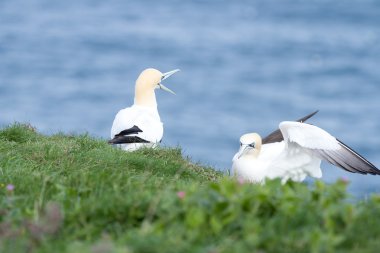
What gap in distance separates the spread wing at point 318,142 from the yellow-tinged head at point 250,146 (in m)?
0.58

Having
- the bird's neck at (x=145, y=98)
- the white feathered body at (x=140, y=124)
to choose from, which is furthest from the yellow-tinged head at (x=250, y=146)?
the bird's neck at (x=145, y=98)

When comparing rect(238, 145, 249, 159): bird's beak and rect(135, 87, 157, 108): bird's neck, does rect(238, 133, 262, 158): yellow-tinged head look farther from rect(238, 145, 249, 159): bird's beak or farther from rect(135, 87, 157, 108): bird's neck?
rect(135, 87, 157, 108): bird's neck

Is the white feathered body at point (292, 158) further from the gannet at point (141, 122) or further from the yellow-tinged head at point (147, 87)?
the yellow-tinged head at point (147, 87)

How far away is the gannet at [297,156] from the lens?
9.99 meters

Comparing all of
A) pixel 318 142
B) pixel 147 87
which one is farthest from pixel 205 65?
pixel 318 142

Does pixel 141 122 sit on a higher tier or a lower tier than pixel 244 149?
higher

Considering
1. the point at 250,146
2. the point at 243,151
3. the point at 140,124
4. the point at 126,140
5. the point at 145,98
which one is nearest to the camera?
the point at 243,151

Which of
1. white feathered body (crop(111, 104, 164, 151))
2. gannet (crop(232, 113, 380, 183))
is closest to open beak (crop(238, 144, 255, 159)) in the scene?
gannet (crop(232, 113, 380, 183))

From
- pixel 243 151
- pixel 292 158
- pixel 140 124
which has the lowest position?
pixel 292 158

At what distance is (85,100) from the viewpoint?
130 ft

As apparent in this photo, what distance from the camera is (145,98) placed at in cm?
1271

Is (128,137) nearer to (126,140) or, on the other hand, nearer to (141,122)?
(126,140)

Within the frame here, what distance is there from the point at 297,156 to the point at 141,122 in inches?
85.7

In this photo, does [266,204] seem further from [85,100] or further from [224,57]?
[224,57]
